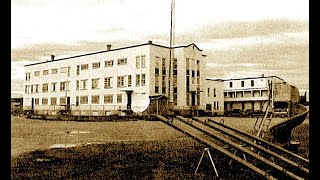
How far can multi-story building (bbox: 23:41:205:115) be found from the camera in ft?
132

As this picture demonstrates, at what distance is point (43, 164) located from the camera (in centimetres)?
874

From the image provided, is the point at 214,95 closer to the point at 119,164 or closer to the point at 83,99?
the point at 83,99

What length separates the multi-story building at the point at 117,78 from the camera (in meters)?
40.3

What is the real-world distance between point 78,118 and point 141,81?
9.49 metres

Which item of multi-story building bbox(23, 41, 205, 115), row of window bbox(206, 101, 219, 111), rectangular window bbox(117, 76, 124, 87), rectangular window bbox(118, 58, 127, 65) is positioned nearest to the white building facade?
row of window bbox(206, 101, 219, 111)

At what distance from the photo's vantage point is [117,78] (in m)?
41.5

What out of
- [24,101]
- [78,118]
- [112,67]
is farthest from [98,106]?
[24,101]

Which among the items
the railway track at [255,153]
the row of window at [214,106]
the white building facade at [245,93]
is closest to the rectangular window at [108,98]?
the row of window at [214,106]

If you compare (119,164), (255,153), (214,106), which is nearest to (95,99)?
(214,106)

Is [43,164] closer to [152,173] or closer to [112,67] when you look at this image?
[152,173]

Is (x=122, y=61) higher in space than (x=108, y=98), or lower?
higher

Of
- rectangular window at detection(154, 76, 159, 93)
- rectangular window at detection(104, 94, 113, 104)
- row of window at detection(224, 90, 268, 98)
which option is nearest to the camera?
rectangular window at detection(154, 76, 159, 93)

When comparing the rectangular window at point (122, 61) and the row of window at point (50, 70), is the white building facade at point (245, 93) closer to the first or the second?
the rectangular window at point (122, 61)

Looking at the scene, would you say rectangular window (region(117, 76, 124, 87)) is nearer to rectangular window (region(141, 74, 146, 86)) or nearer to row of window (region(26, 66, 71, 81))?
rectangular window (region(141, 74, 146, 86))
